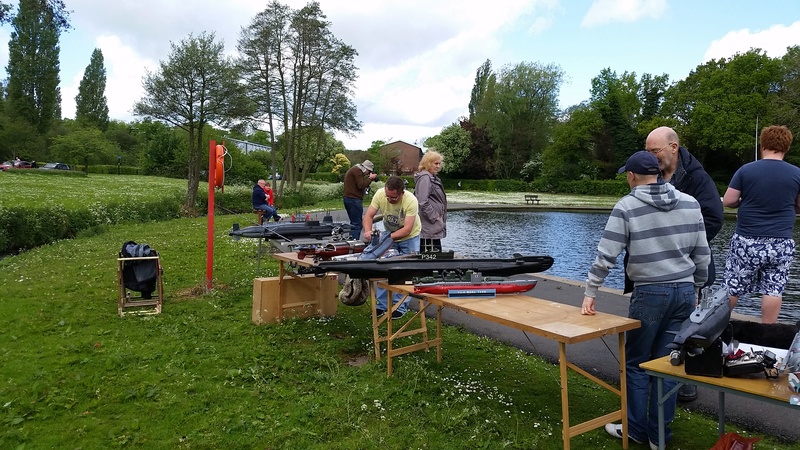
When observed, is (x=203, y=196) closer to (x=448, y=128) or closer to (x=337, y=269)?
(x=337, y=269)

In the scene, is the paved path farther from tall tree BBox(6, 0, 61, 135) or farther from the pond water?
tall tree BBox(6, 0, 61, 135)

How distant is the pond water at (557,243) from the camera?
980 centimetres

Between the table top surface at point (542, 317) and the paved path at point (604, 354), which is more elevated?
the table top surface at point (542, 317)

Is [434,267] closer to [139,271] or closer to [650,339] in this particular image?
[650,339]

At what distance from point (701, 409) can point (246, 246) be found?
10.8 m

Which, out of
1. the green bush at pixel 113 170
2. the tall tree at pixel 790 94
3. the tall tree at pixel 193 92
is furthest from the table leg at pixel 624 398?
the green bush at pixel 113 170

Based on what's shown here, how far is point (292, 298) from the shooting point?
6578mm

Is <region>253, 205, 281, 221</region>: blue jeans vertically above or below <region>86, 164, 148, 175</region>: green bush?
below

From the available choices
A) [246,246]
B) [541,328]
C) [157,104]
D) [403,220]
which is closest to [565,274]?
[403,220]

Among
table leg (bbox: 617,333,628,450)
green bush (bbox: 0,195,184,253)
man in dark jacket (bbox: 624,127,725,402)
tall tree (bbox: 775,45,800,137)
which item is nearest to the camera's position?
table leg (bbox: 617,333,628,450)

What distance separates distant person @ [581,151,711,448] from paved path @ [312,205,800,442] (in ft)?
2.28

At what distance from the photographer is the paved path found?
12.3 ft

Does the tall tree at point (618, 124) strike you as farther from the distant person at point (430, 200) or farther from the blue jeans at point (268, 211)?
the distant person at point (430, 200)

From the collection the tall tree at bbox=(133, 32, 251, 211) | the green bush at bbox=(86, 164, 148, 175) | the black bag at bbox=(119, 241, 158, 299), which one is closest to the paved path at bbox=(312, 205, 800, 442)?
the black bag at bbox=(119, 241, 158, 299)
